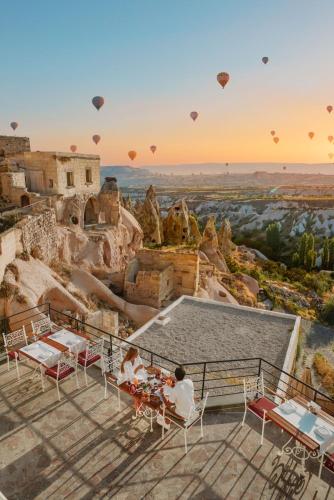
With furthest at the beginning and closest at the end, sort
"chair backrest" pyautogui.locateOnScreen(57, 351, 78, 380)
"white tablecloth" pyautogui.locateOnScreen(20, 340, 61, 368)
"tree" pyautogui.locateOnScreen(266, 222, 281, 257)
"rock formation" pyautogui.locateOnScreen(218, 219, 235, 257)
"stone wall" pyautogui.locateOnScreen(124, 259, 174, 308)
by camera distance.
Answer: "tree" pyautogui.locateOnScreen(266, 222, 281, 257) → "rock formation" pyautogui.locateOnScreen(218, 219, 235, 257) → "stone wall" pyautogui.locateOnScreen(124, 259, 174, 308) → "chair backrest" pyautogui.locateOnScreen(57, 351, 78, 380) → "white tablecloth" pyautogui.locateOnScreen(20, 340, 61, 368)

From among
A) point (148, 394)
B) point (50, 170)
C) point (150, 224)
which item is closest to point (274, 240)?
point (150, 224)

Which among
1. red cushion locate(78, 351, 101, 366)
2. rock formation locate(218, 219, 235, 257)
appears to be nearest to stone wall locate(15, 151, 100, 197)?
red cushion locate(78, 351, 101, 366)

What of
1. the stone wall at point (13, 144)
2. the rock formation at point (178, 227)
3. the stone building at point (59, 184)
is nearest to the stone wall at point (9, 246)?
the stone building at point (59, 184)

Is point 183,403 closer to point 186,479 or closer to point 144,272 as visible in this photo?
point 186,479

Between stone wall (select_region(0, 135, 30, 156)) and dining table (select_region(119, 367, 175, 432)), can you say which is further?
stone wall (select_region(0, 135, 30, 156))

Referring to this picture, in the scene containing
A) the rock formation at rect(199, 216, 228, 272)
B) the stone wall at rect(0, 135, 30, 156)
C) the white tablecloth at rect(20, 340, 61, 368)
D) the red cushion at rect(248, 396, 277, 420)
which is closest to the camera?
the red cushion at rect(248, 396, 277, 420)

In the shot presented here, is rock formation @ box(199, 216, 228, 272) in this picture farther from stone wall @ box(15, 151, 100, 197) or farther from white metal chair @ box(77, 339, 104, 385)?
white metal chair @ box(77, 339, 104, 385)

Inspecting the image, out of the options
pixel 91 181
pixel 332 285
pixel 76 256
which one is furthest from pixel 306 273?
pixel 76 256

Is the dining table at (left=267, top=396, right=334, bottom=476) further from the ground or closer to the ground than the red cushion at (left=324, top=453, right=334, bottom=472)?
further from the ground
